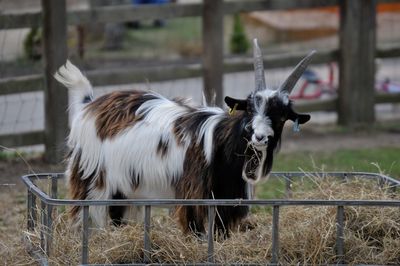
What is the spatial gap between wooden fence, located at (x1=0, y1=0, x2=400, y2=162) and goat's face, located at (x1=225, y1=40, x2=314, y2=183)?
4009 millimetres

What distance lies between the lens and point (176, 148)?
21.0ft

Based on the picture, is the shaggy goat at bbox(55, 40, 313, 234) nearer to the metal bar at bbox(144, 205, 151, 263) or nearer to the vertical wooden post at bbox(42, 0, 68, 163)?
the metal bar at bbox(144, 205, 151, 263)

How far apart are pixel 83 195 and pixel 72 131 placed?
49 centimetres

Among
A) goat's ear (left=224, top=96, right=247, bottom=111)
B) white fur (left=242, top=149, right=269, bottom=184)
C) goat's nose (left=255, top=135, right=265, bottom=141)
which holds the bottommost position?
white fur (left=242, top=149, right=269, bottom=184)

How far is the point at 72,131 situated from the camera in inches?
266

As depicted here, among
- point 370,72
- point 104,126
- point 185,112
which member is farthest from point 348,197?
point 370,72

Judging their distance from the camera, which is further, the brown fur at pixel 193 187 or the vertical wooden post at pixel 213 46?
the vertical wooden post at pixel 213 46

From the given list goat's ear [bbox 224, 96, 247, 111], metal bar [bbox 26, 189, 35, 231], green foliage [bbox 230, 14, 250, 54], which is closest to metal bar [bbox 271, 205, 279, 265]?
goat's ear [bbox 224, 96, 247, 111]

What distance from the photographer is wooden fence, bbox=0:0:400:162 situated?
1012 cm

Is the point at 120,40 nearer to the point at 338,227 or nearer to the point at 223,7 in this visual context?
the point at 223,7

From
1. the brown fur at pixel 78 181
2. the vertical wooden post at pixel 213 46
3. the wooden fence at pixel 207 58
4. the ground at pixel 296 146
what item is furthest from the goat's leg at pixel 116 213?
the vertical wooden post at pixel 213 46

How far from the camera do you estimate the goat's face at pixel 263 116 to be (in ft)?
19.2

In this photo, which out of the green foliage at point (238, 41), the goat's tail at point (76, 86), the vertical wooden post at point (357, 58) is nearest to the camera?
the goat's tail at point (76, 86)

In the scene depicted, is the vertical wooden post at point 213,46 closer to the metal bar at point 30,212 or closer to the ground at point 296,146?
the ground at point 296,146
